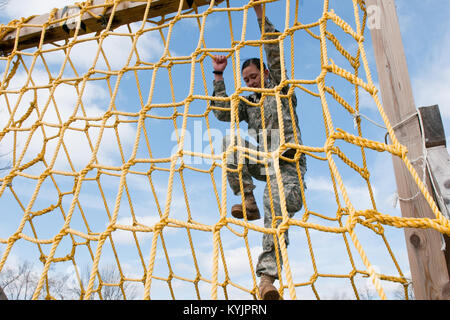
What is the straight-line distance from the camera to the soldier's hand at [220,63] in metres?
2.01

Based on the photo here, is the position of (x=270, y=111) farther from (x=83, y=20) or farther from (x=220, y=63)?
(x=83, y=20)

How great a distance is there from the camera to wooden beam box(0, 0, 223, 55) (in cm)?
191

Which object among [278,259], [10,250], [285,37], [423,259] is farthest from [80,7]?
[423,259]

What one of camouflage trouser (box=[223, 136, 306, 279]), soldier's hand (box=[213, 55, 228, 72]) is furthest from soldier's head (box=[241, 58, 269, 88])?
camouflage trouser (box=[223, 136, 306, 279])

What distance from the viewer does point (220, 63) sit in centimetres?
205

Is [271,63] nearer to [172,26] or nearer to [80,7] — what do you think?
[172,26]

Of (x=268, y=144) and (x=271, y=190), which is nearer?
(x=271, y=190)

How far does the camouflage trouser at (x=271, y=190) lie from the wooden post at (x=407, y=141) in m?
0.54

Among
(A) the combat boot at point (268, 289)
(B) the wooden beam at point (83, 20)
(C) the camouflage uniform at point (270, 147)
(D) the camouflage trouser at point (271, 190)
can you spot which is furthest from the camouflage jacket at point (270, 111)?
(A) the combat boot at point (268, 289)

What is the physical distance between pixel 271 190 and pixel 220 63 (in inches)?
30.4

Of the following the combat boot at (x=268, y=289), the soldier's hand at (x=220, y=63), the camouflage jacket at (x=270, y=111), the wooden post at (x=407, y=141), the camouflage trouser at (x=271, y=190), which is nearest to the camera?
the wooden post at (x=407, y=141)

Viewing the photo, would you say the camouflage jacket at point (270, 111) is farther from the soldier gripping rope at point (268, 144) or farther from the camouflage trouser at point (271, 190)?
the camouflage trouser at point (271, 190)

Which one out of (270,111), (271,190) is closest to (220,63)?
(270,111)

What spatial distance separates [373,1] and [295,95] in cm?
67
